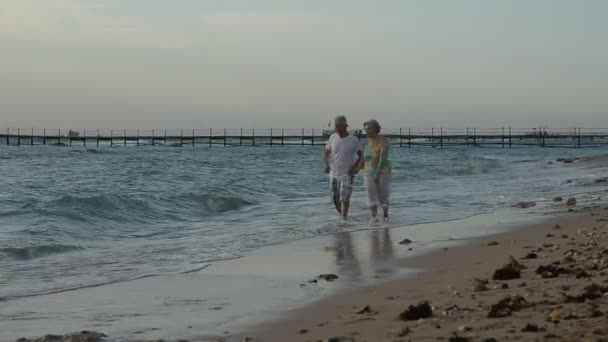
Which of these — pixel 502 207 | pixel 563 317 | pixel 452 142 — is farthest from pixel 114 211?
pixel 452 142

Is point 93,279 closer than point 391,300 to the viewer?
No

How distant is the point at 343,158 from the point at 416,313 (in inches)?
281

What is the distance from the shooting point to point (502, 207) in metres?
14.1

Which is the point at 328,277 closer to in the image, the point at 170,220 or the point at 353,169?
the point at 353,169

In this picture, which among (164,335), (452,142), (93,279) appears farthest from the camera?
(452,142)

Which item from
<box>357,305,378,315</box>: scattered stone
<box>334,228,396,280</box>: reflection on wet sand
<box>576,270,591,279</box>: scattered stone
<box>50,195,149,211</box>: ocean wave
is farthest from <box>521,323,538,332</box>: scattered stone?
<box>50,195,149,211</box>: ocean wave

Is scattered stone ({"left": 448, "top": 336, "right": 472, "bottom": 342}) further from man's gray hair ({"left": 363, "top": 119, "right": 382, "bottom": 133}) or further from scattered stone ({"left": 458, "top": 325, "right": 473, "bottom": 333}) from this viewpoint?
man's gray hair ({"left": 363, "top": 119, "right": 382, "bottom": 133})

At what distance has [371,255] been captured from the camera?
8.20 m

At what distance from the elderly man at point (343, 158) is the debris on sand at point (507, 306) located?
6876 mm

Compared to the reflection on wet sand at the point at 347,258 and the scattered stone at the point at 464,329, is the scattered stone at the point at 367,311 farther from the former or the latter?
the reflection on wet sand at the point at 347,258

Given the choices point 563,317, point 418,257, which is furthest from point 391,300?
point 418,257

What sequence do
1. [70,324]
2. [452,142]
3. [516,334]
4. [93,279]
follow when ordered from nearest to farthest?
1. [516,334]
2. [70,324]
3. [93,279]
4. [452,142]

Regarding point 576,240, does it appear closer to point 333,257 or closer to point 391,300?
point 333,257

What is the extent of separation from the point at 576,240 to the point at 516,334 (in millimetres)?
4647
